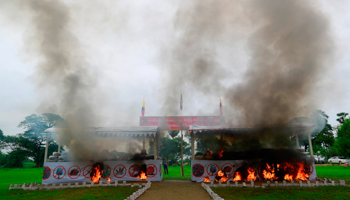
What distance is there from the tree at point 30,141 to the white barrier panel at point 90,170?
3294cm

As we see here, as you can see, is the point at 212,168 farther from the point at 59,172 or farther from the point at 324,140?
the point at 324,140

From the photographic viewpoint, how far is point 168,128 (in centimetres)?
2014

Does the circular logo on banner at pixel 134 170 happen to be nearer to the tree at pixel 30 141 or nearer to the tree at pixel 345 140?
the tree at pixel 345 140

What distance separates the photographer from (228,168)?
12.7 meters

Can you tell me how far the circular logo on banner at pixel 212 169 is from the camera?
12827 millimetres

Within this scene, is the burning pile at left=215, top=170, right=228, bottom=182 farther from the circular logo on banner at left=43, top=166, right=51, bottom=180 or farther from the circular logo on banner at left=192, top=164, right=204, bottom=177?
the circular logo on banner at left=43, top=166, right=51, bottom=180

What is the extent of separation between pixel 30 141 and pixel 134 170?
42.4m

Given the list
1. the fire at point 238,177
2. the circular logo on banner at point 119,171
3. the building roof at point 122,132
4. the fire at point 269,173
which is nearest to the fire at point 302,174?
the fire at point 269,173

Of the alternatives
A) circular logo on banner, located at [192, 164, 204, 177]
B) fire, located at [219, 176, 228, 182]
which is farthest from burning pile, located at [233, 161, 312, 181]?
circular logo on banner, located at [192, 164, 204, 177]

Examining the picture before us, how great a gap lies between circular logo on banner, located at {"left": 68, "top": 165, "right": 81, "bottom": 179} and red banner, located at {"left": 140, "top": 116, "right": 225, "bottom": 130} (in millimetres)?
8846

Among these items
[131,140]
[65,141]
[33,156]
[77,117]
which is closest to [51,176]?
[65,141]

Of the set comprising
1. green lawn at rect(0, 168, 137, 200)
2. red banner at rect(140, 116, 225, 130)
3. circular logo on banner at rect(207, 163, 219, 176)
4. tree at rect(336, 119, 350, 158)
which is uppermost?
red banner at rect(140, 116, 225, 130)

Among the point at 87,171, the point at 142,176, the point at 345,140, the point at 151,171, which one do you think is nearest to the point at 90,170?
the point at 87,171

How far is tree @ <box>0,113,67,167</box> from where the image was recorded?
41.5 meters
